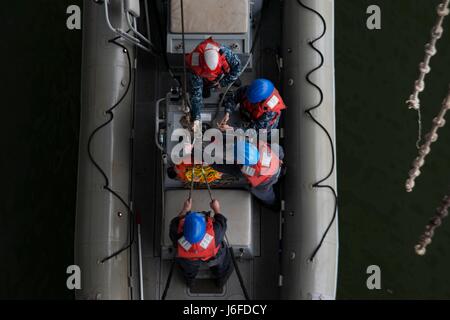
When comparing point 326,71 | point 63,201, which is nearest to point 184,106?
point 326,71

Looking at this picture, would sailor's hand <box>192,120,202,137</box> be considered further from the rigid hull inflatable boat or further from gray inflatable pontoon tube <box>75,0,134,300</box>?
gray inflatable pontoon tube <box>75,0,134,300</box>

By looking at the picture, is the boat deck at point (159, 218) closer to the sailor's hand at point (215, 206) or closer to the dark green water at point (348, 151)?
the sailor's hand at point (215, 206)

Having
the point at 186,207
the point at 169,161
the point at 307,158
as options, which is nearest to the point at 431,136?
the point at 307,158

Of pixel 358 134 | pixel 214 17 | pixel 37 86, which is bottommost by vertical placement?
pixel 358 134

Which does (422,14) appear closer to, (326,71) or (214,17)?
(326,71)

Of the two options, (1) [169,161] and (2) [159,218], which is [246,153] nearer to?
(1) [169,161]
